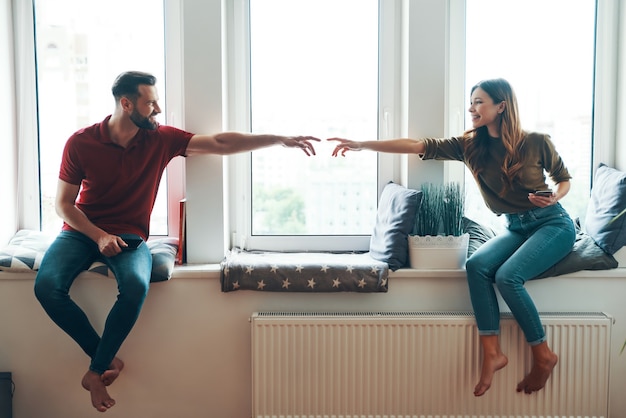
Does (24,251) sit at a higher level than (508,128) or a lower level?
lower

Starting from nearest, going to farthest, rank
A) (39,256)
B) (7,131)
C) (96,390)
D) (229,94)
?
(96,390) → (39,256) → (7,131) → (229,94)

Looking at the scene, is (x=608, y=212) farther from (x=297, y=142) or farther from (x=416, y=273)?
(x=297, y=142)

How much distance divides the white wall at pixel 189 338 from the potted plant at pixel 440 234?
66mm

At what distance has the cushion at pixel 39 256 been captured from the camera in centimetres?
218

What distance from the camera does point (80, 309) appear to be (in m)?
2.06

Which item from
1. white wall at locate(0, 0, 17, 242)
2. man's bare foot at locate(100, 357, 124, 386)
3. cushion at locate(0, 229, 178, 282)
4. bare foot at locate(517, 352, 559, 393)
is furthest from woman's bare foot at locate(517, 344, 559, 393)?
white wall at locate(0, 0, 17, 242)

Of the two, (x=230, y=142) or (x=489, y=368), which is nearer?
(x=489, y=368)

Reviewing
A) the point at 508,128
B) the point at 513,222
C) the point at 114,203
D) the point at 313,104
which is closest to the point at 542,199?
the point at 513,222

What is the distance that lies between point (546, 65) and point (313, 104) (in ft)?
3.65

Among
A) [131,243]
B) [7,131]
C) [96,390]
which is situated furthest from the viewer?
[7,131]

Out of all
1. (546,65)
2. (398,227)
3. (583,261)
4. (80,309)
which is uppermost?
(546,65)

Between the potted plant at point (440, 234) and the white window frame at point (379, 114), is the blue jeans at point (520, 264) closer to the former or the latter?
the potted plant at point (440, 234)

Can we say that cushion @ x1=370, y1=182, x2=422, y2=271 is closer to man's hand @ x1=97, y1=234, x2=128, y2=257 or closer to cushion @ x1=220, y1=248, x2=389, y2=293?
cushion @ x1=220, y1=248, x2=389, y2=293

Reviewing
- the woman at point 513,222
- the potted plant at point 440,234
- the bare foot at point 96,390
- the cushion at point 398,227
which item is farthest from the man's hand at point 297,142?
the bare foot at point 96,390
